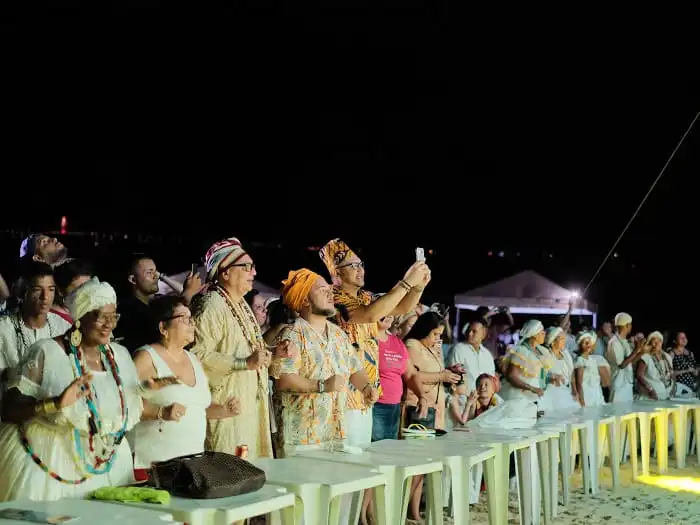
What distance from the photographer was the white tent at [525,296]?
15.9 m

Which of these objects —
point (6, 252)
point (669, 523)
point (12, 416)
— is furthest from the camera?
point (6, 252)

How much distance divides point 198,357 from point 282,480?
3.31 ft

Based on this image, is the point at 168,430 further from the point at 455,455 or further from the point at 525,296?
the point at 525,296

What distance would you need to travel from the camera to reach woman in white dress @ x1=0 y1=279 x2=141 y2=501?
9.82ft

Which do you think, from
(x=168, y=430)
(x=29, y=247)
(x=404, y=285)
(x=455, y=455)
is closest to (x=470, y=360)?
(x=404, y=285)

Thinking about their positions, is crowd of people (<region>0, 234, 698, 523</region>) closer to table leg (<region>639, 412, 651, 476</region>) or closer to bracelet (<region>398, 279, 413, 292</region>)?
bracelet (<region>398, 279, 413, 292</region>)

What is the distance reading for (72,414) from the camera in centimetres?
303

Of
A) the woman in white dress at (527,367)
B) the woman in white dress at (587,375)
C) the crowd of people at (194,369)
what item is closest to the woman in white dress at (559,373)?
the woman in white dress at (587,375)

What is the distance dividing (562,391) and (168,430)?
5964 mm

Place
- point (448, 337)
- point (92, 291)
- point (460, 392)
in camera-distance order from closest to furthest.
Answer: point (92, 291) < point (460, 392) < point (448, 337)

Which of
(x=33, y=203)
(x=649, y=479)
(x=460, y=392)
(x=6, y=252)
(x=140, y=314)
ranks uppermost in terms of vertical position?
(x=33, y=203)

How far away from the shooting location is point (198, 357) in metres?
4.17

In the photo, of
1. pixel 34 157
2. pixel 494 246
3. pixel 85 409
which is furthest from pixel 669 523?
pixel 494 246

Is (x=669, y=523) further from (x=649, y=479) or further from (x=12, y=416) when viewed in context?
(x=12, y=416)
